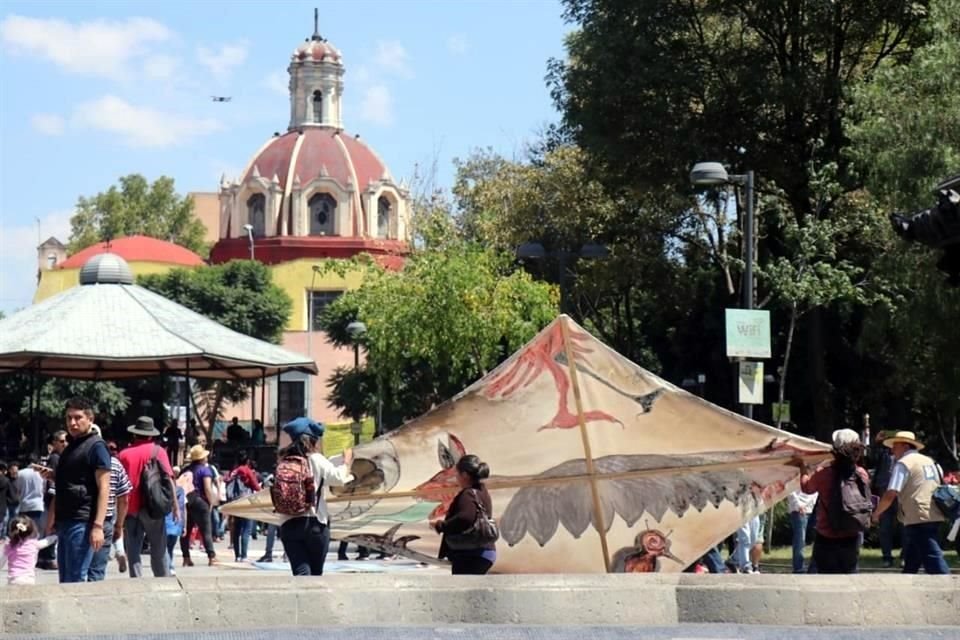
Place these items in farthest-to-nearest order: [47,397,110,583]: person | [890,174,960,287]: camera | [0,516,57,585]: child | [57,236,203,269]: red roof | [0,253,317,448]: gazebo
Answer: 1. [57,236,203,269]: red roof
2. [0,253,317,448]: gazebo
3. [0,516,57,585]: child
4. [890,174,960,287]: camera
5. [47,397,110,583]: person

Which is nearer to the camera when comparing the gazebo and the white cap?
the white cap

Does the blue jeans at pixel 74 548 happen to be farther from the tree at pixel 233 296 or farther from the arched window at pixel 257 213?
the arched window at pixel 257 213

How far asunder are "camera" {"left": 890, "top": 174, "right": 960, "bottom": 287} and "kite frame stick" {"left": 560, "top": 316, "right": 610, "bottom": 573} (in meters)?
3.98

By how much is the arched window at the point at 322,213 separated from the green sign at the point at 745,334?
282 ft

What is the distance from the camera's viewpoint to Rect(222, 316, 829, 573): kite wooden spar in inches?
586

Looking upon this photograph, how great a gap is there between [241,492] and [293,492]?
47.6 feet

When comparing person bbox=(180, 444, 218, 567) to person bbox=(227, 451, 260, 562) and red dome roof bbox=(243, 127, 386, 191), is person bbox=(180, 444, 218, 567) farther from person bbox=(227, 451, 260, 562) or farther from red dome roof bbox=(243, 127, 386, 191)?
red dome roof bbox=(243, 127, 386, 191)

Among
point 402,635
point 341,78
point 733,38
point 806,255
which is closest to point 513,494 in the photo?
point 402,635

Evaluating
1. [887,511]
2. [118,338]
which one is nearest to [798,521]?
[887,511]

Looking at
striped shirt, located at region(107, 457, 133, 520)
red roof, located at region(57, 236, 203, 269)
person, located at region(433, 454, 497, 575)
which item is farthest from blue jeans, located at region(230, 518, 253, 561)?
red roof, located at region(57, 236, 203, 269)

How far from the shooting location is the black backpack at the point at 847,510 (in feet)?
38.6

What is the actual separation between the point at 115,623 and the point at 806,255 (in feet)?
78.3

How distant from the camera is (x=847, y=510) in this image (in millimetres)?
11766

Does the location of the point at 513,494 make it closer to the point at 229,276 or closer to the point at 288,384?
the point at 229,276
